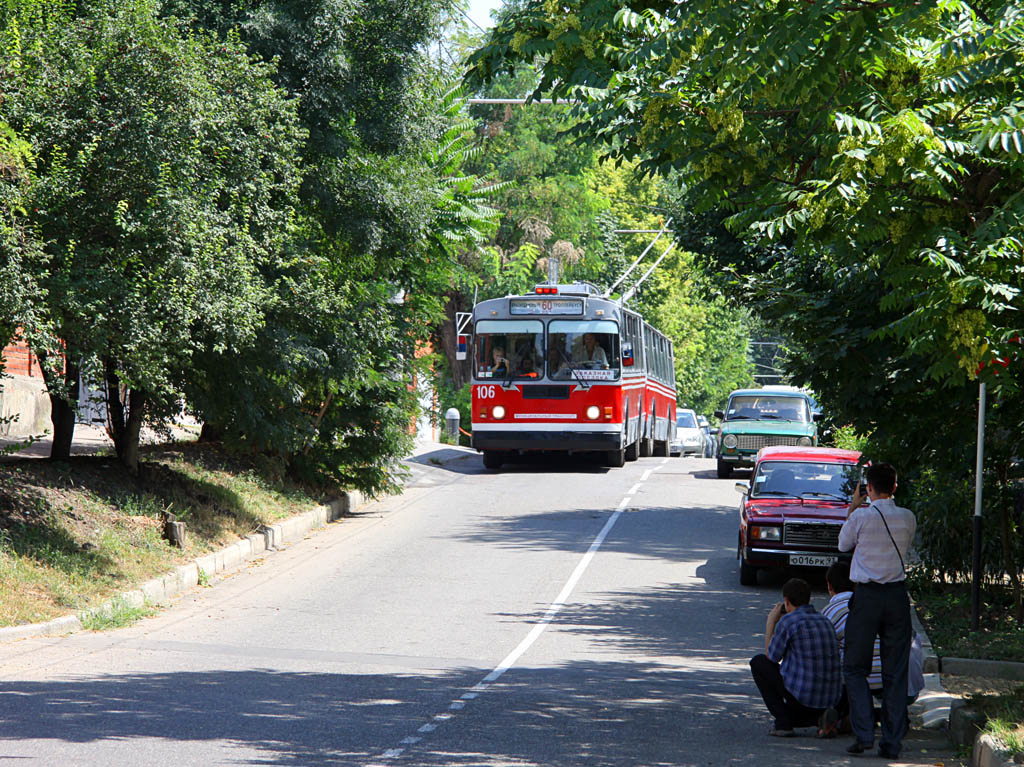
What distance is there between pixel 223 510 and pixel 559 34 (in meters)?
11.3

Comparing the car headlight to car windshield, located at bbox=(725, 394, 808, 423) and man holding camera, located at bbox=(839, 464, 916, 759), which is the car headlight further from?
car windshield, located at bbox=(725, 394, 808, 423)

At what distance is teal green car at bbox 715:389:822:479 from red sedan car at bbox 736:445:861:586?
39.7ft

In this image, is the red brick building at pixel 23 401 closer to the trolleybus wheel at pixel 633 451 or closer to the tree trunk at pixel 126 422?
the tree trunk at pixel 126 422


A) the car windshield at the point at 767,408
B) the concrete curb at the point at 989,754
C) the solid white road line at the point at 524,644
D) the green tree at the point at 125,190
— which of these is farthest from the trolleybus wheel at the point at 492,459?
the concrete curb at the point at 989,754

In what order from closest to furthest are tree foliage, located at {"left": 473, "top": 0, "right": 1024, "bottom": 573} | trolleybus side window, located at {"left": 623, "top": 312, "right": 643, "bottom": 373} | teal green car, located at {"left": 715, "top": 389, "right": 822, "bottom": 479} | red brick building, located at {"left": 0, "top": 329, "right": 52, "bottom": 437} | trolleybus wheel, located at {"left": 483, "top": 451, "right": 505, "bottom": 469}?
tree foliage, located at {"left": 473, "top": 0, "right": 1024, "bottom": 573} → red brick building, located at {"left": 0, "top": 329, "right": 52, "bottom": 437} → teal green car, located at {"left": 715, "top": 389, "right": 822, "bottom": 479} → trolleybus wheel, located at {"left": 483, "top": 451, "right": 505, "bottom": 469} → trolleybus side window, located at {"left": 623, "top": 312, "right": 643, "bottom": 373}

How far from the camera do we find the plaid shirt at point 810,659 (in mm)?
8148

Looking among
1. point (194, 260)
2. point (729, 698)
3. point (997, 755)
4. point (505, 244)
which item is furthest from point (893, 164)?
point (505, 244)

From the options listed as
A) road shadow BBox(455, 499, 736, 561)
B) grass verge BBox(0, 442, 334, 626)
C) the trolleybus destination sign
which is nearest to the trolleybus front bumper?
the trolleybus destination sign

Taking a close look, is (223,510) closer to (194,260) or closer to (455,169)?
(194,260)

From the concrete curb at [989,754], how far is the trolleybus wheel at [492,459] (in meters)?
22.7

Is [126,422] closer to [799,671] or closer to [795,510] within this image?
[795,510]

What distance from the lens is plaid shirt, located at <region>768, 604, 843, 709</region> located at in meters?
8.15

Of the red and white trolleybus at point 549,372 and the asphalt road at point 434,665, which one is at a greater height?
the red and white trolleybus at point 549,372

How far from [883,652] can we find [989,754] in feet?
3.15
